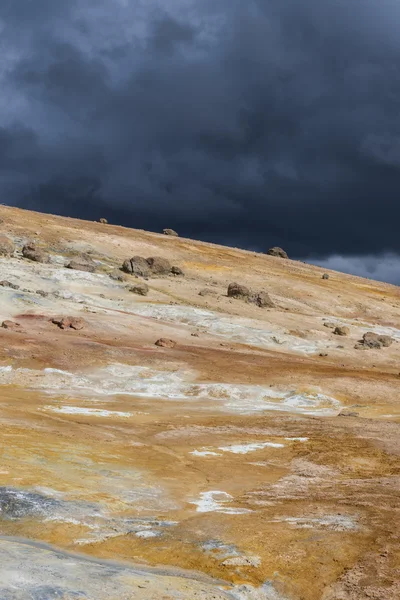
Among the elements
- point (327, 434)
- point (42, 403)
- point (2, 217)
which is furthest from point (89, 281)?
point (327, 434)

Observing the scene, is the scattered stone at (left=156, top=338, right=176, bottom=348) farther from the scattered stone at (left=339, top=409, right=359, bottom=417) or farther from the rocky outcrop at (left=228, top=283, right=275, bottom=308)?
the rocky outcrop at (left=228, top=283, right=275, bottom=308)

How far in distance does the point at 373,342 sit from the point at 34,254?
34380 mm

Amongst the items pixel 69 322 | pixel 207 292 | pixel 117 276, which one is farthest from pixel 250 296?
pixel 69 322

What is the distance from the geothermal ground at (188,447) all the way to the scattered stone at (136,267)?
12.2 feet

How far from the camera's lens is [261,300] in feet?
221

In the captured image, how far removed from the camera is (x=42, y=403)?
103 feet

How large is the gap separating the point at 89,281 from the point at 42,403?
3349cm

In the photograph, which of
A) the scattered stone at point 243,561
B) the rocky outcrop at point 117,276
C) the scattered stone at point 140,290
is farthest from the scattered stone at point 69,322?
the scattered stone at point 243,561

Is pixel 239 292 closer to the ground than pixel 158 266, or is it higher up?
closer to the ground

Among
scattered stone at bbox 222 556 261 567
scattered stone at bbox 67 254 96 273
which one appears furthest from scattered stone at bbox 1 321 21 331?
scattered stone at bbox 222 556 261 567

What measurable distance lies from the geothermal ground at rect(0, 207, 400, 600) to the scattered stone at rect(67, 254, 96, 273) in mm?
1680

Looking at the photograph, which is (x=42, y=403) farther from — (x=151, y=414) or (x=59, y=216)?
(x=59, y=216)

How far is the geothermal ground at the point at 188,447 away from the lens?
12719 millimetres

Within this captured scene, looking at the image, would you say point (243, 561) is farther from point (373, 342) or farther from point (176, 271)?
point (176, 271)
